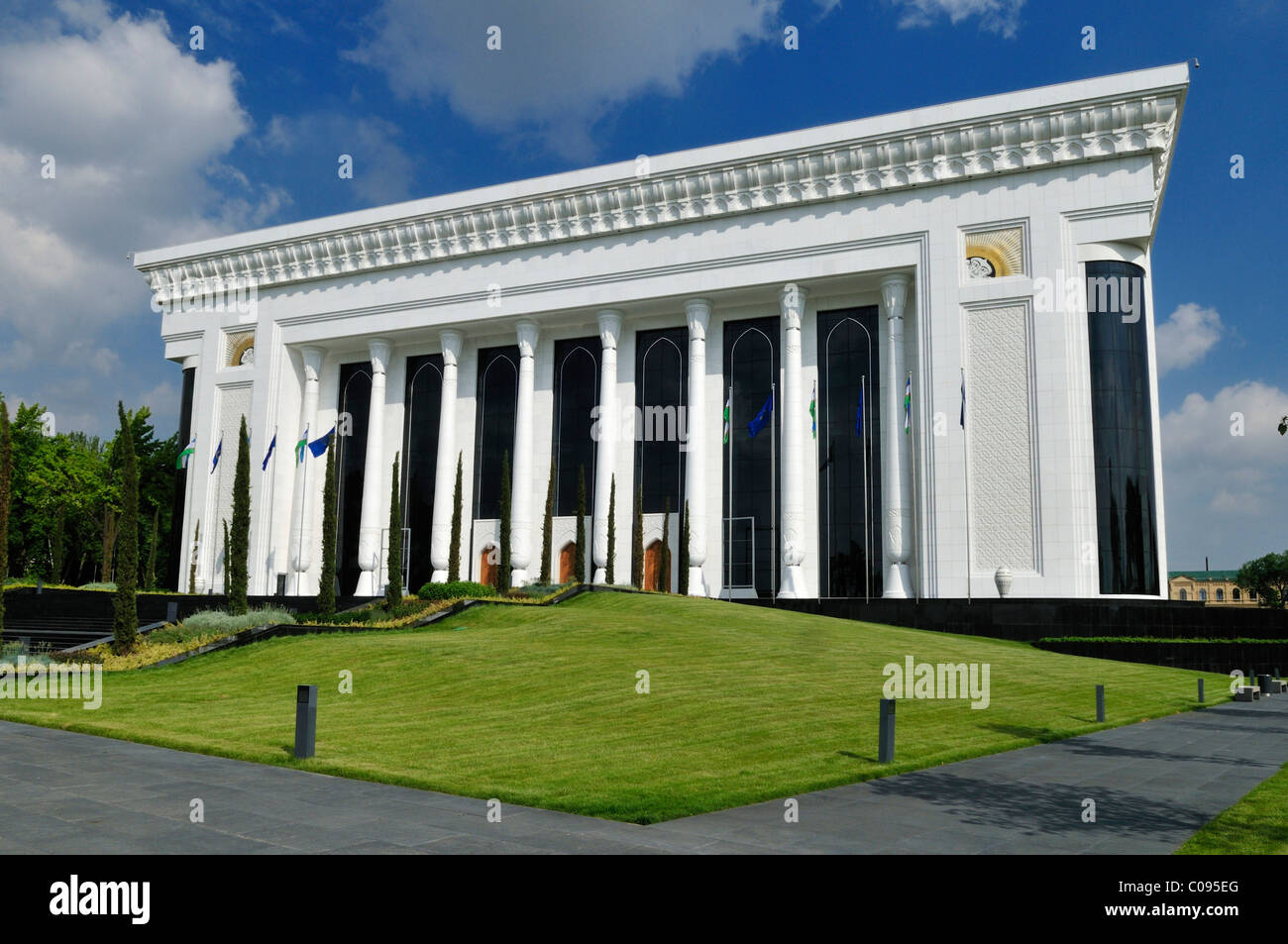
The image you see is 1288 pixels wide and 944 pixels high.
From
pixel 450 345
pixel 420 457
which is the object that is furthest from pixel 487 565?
pixel 450 345

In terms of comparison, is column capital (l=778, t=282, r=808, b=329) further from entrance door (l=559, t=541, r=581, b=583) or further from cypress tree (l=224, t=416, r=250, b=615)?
cypress tree (l=224, t=416, r=250, b=615)

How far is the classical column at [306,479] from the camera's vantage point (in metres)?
52.9

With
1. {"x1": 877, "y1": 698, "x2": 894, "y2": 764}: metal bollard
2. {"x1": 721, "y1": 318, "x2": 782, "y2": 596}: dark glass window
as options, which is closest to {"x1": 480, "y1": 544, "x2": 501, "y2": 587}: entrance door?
{"x1": 721, "y1": 318, "x2": 782, "y2": 596}: dark glass window

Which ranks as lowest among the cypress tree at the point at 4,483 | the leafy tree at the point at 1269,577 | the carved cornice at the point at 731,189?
the leafy tree at the point at 1269,577

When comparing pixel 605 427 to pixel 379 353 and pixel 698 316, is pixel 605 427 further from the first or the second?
pixel 379 353

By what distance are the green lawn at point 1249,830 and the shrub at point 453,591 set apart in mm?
29435

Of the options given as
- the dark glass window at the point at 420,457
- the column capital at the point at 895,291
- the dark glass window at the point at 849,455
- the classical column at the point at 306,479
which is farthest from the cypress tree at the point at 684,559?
the classical column at the point at 306,479

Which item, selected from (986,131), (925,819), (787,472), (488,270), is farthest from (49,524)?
(925,819)

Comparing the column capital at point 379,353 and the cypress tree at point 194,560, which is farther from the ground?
the column capital at point 379,353

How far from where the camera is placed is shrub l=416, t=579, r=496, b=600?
3684cm

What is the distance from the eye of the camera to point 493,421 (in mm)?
51500

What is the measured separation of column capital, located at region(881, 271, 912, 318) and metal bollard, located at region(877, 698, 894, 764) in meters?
33.1

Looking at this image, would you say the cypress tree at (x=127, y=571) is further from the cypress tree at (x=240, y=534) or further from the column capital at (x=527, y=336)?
the column capital at (x=527, y=336)

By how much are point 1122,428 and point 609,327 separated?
23.5 meters
